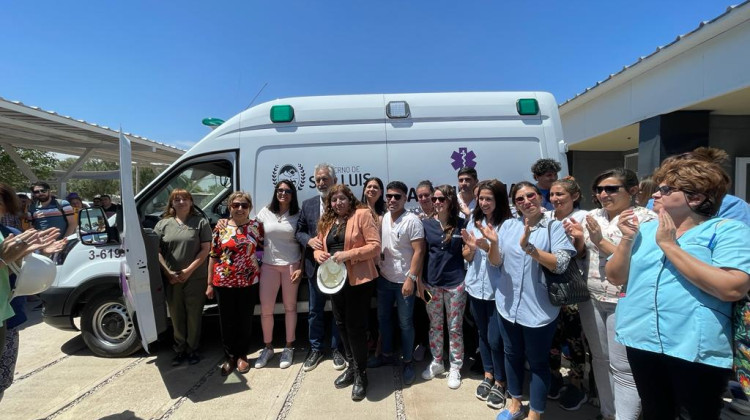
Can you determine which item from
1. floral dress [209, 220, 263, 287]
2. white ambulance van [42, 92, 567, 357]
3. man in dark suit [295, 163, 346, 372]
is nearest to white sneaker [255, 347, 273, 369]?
man in dark suit [295, 163, 346, 372]

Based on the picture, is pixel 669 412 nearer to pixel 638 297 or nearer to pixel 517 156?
pixel 638 297

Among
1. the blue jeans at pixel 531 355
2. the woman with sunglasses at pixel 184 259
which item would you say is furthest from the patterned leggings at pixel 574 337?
the woman with sunglasses at pixel 184 259

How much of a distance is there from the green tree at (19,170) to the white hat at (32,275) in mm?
16562

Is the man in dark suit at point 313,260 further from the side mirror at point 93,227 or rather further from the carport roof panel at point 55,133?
the carport roof panel at point 55,133

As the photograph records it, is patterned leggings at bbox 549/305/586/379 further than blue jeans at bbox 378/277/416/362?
No

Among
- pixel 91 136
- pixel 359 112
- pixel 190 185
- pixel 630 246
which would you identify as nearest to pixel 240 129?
pixel 190 185

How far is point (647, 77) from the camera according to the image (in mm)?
6457

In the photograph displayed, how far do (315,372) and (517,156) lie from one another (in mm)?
2975

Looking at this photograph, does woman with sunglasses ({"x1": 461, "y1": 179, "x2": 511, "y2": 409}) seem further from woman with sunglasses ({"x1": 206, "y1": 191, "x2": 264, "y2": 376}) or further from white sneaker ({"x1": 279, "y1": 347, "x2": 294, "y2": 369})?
woman with sunglasses ({"x1": 206, "y1": 191, "x2": 264, "y2": 376})

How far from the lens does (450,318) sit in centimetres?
304

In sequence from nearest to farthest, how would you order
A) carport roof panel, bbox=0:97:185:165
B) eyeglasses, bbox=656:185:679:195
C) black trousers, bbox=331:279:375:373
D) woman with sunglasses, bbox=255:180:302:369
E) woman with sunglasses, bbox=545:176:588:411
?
eyeglasses, bbox=656:185:679:195
woman with sunglasses, bbox=545:176:588:411
black trousers, bbox=331:279:375:373
woman with sunglasses, bbox=255:180:302:369
carport roof panel, bbox=0:97:185:165

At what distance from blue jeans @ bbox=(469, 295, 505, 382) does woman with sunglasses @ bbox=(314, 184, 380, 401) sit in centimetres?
90

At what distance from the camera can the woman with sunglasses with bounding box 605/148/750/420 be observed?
1.43 meters

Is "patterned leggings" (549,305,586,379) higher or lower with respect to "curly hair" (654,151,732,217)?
lower
